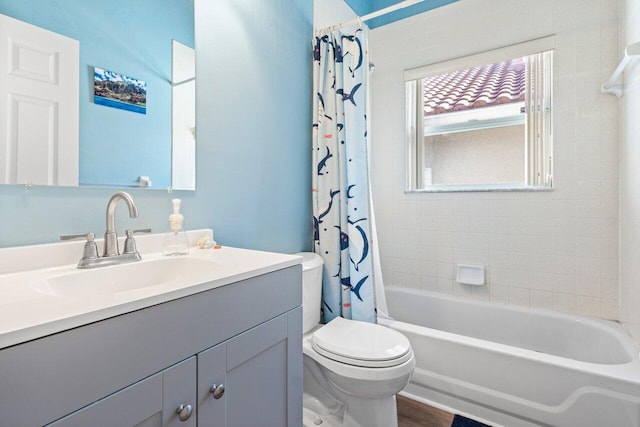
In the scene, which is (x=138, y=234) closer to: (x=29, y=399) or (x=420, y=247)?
(x=29, y=399)

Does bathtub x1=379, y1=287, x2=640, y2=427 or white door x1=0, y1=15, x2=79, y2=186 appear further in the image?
bathtub x1=379, y1=287, x2=640, y2=427

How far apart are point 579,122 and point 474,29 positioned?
89 cm

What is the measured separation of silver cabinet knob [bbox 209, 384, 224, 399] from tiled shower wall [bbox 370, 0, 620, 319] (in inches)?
71.5

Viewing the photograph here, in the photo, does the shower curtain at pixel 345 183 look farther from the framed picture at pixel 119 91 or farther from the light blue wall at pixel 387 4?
the framed picture at pixel 119 91

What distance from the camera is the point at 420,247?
7.48ft

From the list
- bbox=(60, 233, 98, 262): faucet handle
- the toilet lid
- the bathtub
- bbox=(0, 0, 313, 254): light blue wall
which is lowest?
the bathtub

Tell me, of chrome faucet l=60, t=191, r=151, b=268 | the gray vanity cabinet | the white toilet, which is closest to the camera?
the gray vanity cabinet

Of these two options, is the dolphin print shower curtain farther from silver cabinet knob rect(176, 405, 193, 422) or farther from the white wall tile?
the white wall tile

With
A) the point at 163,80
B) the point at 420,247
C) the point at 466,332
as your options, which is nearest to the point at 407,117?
the point at 420,247

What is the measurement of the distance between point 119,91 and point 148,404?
95cm

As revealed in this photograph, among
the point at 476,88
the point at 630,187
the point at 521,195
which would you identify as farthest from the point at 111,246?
→ the point at 476,88

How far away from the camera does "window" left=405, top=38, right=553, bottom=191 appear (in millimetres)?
1917

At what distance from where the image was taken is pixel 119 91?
1.03 m

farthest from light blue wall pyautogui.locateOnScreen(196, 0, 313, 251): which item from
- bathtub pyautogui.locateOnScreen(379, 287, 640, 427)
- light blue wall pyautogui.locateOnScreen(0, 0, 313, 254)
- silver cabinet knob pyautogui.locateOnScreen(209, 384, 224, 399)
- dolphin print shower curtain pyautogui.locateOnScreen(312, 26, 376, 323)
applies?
bathtub pyautogui.locateOnScreen(379, 287, 640, 427)
